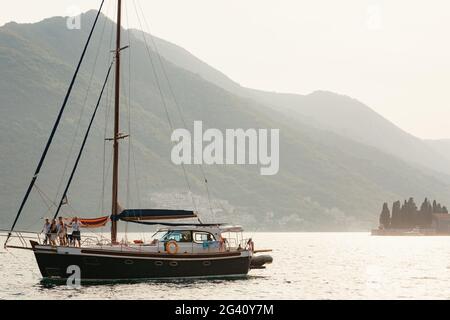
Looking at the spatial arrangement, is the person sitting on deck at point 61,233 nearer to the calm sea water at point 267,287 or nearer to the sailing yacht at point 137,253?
the sailing yacht at point 137,253

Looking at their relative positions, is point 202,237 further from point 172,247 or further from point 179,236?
point 172,247

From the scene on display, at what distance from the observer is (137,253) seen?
49.4 m

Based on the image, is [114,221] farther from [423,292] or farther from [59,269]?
[423,292]

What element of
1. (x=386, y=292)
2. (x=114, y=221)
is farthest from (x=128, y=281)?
(x=386, y=292)

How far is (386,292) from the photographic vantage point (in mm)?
53031

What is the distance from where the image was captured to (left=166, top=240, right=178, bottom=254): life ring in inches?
2005

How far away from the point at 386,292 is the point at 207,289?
532 inches

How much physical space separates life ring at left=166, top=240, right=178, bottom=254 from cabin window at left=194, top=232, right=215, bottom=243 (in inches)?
81.1

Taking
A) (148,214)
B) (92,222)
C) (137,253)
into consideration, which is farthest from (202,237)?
(92,222)

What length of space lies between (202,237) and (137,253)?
225 inches

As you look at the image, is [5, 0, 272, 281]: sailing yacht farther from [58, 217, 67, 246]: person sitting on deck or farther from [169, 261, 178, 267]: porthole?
[58, 217, 67, 246]: person sitting on deck

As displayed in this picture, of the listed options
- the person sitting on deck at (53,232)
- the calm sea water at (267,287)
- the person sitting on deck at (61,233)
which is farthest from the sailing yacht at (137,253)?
the calm sea water at (267,287)
